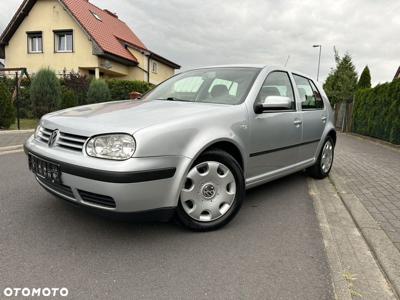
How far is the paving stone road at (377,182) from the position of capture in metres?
3.80

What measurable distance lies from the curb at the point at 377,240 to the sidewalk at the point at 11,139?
21.3ft

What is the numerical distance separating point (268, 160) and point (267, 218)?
63 cm

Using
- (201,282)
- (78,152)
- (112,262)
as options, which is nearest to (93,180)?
(78,152)

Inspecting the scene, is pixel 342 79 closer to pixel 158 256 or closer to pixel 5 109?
pixel 5 109

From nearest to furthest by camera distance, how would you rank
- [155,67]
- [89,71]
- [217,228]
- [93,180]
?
[93,180]
[217,228]
[89,71]
[155,67]

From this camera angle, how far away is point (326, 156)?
18.4 ft

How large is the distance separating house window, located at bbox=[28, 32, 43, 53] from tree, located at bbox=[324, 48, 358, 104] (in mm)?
25349

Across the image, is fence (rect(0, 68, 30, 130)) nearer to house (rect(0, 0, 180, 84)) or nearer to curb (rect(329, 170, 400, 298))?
house (rect(0, 0, 180, 84))

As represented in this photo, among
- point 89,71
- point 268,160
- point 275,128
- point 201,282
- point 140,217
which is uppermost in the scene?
point 89,71

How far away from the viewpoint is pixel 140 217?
108 inches

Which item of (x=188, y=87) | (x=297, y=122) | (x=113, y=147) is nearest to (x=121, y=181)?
(x=113, y=147)

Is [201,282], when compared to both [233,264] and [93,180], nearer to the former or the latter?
[233,264]

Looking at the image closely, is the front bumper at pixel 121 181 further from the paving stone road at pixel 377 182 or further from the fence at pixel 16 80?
the fence at pixel 16 80

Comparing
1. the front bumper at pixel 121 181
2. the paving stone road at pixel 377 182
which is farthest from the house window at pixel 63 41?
the front bumper at pixel 121 181
